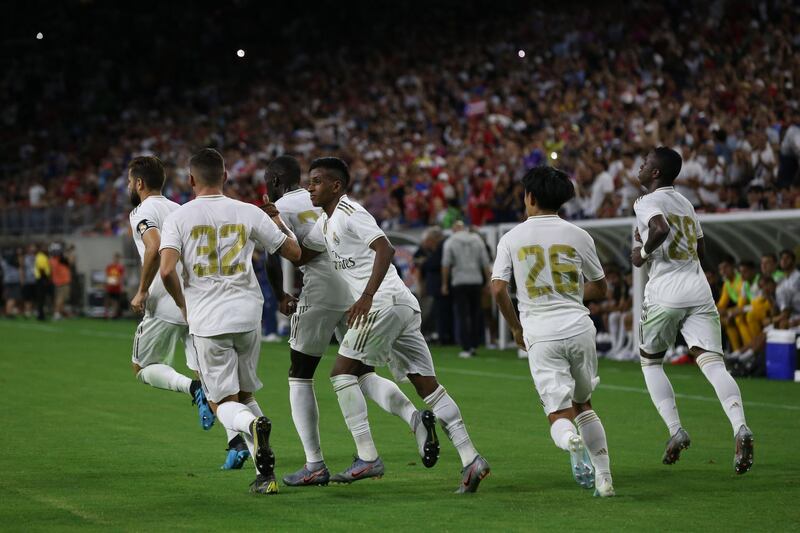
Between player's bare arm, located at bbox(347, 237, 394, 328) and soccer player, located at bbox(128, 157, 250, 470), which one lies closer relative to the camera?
player's bare arm, located at bbox(347, 237, 394, 328)

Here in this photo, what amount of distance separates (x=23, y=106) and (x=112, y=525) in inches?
1792

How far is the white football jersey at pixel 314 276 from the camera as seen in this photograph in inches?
331

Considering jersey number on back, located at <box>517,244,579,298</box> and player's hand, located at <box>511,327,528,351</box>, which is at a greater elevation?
jersey number on back, located at <box>517,244,579,298</box>

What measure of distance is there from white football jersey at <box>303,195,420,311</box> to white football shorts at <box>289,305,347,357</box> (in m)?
0.26

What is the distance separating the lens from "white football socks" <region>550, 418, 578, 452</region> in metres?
7.42

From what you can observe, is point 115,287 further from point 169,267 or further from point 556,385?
point 556,385

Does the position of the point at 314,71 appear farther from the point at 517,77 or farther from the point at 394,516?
the point at 394,516

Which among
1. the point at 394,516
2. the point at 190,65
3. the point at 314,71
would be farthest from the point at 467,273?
the point at 190,65

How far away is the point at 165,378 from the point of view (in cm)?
1001

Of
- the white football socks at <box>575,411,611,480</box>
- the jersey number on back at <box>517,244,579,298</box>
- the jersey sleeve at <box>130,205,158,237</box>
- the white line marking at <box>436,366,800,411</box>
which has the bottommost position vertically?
the white line marking at <box>436,366,800,411</box>

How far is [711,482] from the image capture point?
333 inches

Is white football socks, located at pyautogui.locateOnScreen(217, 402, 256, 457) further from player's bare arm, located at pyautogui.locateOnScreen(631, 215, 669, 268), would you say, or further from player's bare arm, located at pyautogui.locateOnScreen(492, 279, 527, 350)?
player's bare arm, located at pyautogui.locateOnScreen(631, 215, 669, 268)

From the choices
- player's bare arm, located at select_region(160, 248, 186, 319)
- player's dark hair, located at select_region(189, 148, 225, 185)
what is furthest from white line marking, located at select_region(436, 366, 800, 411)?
player's bare arm, located at select_region(160, 248, 186, 319)

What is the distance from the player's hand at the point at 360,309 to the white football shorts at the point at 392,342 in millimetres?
233
